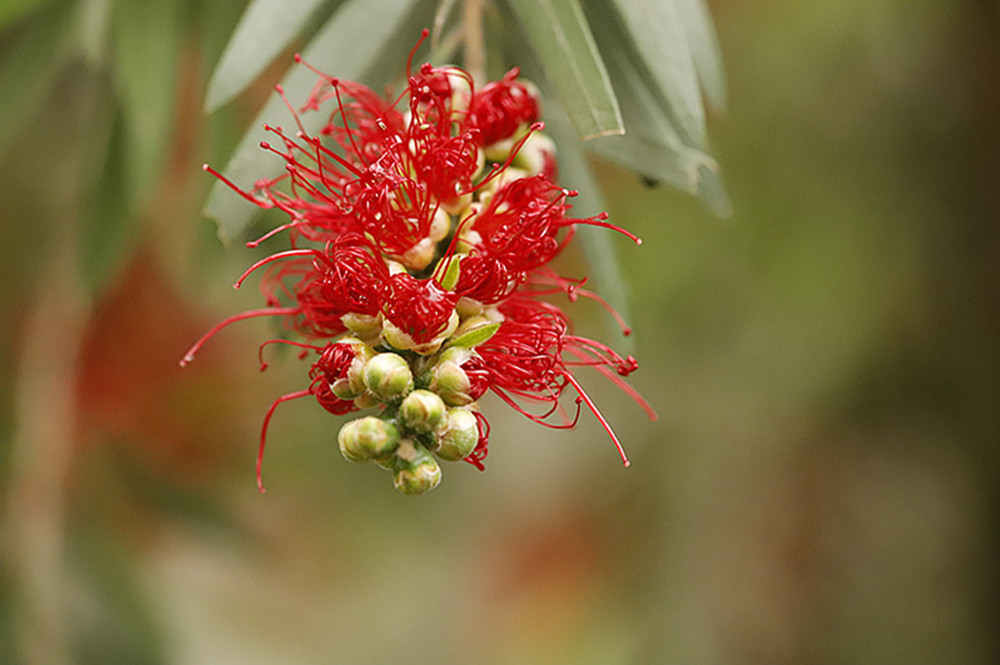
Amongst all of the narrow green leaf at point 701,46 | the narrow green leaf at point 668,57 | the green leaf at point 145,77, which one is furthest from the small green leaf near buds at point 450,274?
the green leaf at point 145,77

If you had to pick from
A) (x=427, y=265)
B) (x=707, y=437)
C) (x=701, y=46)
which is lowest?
(x=707, y=437)

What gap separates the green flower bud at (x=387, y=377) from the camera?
1.79 ft

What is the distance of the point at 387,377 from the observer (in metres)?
0.54

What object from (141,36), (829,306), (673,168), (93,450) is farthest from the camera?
(829,306)

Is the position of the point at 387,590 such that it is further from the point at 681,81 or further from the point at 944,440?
the point at 681,81

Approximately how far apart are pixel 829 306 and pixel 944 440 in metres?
0.51

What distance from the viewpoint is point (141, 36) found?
3.00ft

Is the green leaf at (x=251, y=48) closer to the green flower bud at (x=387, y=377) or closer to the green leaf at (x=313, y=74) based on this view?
the green leaf at (x=313, y=74)

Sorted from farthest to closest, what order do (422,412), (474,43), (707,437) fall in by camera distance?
(707,437), (474,43), (422,412)

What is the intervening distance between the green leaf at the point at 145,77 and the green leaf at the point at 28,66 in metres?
0.09

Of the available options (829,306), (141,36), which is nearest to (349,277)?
(141,36)

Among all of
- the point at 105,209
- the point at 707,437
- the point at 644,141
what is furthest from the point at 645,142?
the point at 707,437

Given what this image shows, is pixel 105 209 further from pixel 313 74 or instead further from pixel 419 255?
pixel 419 255

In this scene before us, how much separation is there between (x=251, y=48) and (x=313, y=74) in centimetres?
6
